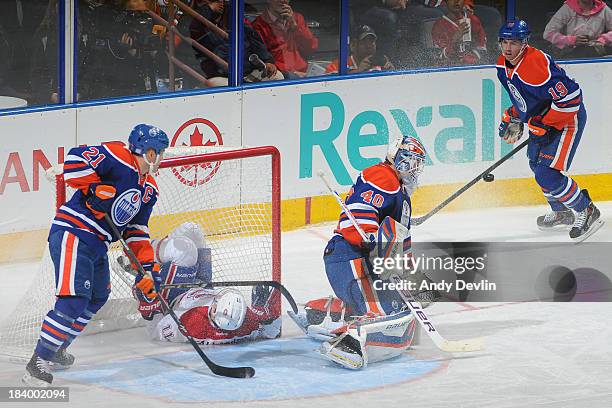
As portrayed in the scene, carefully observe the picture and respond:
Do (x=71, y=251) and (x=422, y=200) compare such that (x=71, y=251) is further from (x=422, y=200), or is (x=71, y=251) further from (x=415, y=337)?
(x=422, y=200)

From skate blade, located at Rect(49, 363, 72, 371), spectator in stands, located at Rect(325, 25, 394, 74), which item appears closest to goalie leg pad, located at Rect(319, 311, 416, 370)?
skate blade, located at Rect(49, 363, 72, 371)

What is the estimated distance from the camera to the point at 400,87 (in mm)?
8258

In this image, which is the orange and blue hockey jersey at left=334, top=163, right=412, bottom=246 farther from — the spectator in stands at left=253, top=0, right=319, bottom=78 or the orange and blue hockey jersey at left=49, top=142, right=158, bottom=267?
the spectator in stands at left=253, top=0, right=319, bottom=78

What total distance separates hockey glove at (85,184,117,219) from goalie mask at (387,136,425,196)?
1182mm

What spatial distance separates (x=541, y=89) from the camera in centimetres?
748

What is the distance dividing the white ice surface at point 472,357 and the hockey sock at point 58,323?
6.8 inches

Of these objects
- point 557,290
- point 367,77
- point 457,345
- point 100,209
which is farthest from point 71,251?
point 367,77

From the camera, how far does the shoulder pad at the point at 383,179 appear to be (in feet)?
18.5

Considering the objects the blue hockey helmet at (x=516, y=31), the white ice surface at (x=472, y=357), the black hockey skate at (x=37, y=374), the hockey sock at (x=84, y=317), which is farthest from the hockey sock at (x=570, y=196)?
the black hockey skate at (x=37, y=374)

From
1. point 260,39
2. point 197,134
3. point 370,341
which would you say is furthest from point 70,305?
point 260,39

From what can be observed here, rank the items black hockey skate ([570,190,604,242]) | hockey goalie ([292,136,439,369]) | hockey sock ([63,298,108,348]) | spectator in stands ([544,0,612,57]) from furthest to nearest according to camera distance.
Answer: spectator in stands ([544,0,612,57]) < black hockey skate ([570,190,604,242]) < hockey goalie ([292,136,439,369]) < hockey sock ([63,298,108,348])

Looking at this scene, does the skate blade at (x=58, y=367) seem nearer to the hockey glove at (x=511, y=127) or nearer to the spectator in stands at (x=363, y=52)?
the hockey glove at (x=511, y=127)

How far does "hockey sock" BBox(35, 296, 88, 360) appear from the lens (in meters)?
A: 5.19

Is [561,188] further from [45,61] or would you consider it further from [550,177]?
[45,61]
